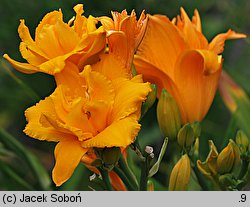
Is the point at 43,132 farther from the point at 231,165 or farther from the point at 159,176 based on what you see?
the point at 159,176

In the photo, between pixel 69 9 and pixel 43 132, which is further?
pixel 69 9

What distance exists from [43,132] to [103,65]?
10 centimetres

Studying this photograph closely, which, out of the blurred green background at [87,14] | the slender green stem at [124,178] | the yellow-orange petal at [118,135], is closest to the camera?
the yellow-orange petal at [118,135]

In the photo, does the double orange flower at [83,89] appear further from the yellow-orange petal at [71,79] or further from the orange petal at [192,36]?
the orange petal at [192,36]

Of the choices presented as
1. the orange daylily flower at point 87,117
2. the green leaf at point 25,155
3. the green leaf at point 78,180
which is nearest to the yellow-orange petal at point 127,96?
the orange daylily flower at point 87,117

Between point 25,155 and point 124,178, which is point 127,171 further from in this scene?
point 25,155

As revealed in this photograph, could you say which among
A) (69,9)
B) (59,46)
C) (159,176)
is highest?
(59,46)

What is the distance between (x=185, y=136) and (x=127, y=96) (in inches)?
7.2

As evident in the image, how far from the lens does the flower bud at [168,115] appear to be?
76 centimetres

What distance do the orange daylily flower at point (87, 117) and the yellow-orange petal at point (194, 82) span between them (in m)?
0.16

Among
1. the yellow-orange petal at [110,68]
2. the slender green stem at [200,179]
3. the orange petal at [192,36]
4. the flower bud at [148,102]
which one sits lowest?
the slender green stem at [200,179]

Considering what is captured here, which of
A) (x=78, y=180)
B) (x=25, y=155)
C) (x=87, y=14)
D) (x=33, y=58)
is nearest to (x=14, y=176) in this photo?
(x=25, y=155)

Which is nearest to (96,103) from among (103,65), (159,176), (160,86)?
(103,65)

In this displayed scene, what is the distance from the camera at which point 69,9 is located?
145 cm
